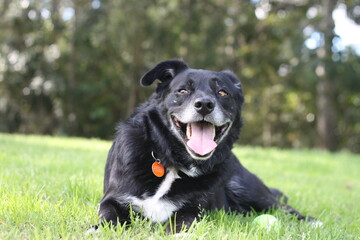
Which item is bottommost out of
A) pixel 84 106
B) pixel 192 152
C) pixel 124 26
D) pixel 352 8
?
pixel 84 106

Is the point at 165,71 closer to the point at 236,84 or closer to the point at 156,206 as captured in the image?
the point at 236,84

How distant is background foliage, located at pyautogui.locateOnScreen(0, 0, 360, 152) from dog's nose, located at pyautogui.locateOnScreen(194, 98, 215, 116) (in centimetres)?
1346

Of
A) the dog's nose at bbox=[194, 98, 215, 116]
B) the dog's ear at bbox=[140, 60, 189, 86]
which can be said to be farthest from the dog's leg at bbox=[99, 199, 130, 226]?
the dog's ear at bbox=[140, 60, 189, 86]

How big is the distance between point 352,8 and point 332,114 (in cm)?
469

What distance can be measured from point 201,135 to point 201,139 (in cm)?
5

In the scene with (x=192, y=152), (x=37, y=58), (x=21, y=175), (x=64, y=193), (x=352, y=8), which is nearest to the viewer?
(x=192, y=152)

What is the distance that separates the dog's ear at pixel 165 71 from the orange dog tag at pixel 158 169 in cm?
76

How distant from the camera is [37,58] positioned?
1820cm

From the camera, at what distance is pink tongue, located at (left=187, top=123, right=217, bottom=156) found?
9.71 feet

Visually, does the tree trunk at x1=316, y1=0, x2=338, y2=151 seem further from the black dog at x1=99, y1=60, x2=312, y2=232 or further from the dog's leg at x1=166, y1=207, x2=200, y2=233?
the dog's leg at x1=166, y1=207, x2=200, y2=233

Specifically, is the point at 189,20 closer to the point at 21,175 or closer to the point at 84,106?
the point at 84,106

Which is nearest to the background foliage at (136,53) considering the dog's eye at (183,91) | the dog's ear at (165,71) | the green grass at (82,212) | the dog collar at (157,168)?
the green grass at (82,212)

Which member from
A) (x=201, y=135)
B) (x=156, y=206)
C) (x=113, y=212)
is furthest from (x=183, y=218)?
(x=201, y=135)

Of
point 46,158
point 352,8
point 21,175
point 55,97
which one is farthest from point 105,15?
point 21,175
